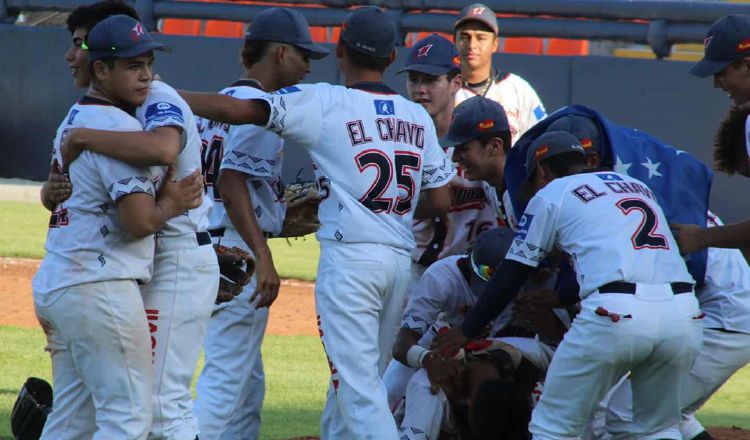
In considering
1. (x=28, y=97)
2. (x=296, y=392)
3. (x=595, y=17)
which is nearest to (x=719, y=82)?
(x=296, y=392)

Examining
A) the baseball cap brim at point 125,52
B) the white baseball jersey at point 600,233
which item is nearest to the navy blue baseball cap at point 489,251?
the white baseball jersey at point 600,233

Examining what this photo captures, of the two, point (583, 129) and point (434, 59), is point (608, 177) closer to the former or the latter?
point (583, 129)

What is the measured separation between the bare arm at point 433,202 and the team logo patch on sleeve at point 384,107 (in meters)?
0.48

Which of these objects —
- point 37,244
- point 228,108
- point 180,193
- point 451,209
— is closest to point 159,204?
point 180,193

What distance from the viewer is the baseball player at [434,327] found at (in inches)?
206

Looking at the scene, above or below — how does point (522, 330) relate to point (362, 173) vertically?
below

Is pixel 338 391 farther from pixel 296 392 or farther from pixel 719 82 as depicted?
pixel 296 392

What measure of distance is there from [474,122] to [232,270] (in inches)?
55.7

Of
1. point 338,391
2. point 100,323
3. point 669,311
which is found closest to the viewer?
point 100,323

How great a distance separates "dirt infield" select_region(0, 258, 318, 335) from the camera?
9.70 m

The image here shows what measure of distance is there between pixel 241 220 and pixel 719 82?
A: 221 cm

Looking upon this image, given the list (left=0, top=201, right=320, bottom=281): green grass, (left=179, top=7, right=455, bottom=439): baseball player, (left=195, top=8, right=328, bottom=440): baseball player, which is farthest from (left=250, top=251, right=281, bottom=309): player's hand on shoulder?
(left=0, top=201, right=320, bottom=281): green grass

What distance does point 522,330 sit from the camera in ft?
18.4

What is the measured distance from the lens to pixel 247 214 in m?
5.19
